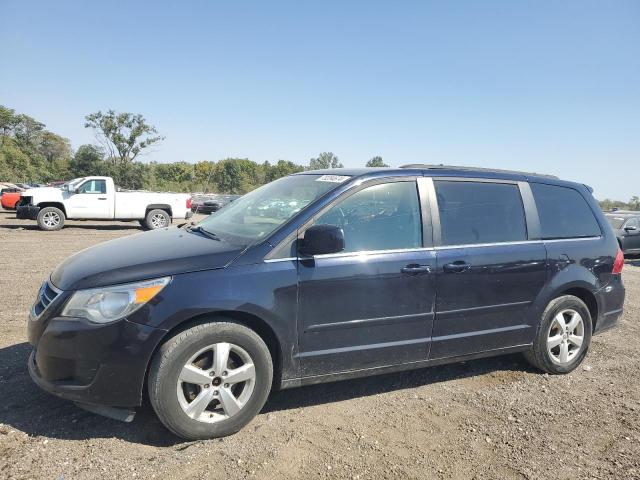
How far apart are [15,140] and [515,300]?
90315mm

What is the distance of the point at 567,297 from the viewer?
13.7 feet

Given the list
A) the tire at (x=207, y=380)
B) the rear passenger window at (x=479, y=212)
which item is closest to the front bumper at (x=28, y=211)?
the tire at (x=207, y=380)

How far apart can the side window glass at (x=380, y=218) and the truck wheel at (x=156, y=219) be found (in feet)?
46.0

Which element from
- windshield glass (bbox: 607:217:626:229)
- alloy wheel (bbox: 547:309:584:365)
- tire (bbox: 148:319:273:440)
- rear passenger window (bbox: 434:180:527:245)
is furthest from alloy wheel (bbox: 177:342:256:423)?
windshield glass (bbox: 607:217:626:229)

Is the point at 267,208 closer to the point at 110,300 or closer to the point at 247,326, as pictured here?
the point at 247,326

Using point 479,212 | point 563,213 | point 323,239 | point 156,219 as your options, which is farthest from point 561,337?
point 156,219

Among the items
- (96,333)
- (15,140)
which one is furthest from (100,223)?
(15,140)

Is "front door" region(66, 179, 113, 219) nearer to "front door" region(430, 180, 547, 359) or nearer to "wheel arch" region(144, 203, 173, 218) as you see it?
"wheel arch" region(144, 203, 173, 218)

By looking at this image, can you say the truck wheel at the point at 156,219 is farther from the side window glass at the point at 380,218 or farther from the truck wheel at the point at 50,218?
the side window glass at the point at 380,218

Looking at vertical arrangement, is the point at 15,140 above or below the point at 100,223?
above

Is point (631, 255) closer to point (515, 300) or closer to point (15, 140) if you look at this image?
point (515, 300)

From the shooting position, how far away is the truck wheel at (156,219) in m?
16.1

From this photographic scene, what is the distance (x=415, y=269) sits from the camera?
11.1 ft

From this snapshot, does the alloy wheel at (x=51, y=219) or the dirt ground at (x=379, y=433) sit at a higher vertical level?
the alloy wheel at (x=51, y=219)
